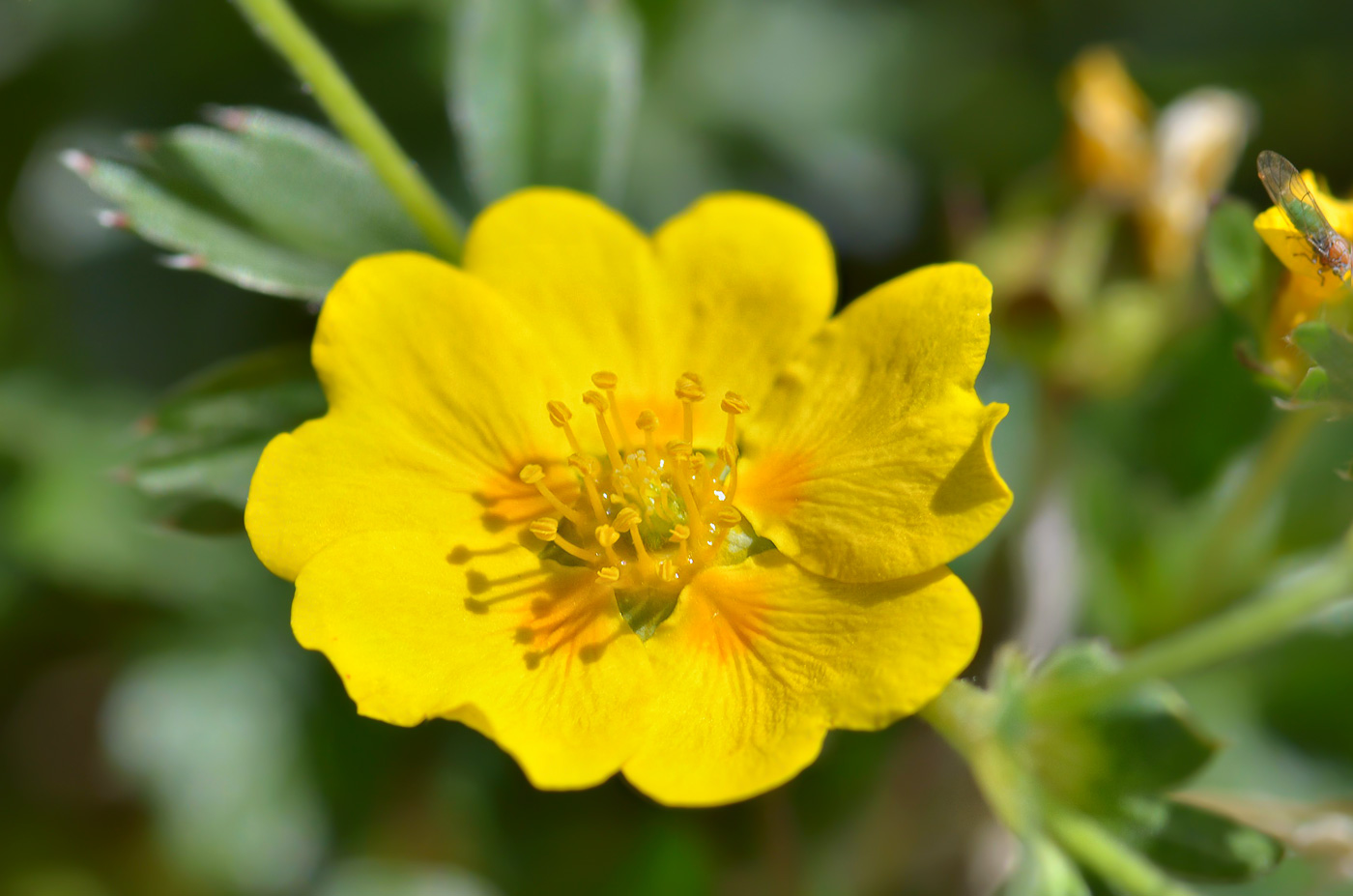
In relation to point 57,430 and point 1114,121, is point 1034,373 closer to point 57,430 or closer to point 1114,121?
point 1114,121

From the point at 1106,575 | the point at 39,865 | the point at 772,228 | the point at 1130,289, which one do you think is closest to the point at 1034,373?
the point at 1130,289

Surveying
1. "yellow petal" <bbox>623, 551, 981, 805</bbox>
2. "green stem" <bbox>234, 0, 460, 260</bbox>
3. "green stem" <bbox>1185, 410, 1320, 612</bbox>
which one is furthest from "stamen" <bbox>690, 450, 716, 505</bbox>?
"green stem" <bbox>1185, 410, 1320, 612</bbox>

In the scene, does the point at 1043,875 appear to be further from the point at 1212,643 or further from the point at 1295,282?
the point at 1295,282

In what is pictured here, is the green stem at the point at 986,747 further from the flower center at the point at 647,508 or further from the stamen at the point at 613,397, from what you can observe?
the stamen at the point at 613,397

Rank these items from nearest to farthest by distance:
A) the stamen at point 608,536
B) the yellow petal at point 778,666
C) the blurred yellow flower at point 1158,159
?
the yellow petal at point 778,666 < the stamen at point 608,536 < the blurred yellow flower at point 1158,159

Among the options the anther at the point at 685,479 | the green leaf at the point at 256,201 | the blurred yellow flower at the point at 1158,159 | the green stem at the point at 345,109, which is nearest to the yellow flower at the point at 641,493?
the anther at the point at 685,479

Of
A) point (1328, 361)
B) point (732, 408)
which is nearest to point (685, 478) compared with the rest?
point (732, 408)
